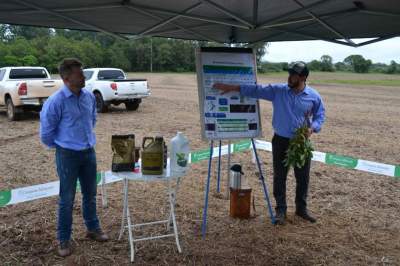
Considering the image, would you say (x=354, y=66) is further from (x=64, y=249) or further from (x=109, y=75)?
(x=64, y=249)

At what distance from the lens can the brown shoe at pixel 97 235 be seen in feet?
15.6

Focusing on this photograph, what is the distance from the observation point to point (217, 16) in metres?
5.12

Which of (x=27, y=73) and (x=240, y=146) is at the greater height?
(x=27, y=73)

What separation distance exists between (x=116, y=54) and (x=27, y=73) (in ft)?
157

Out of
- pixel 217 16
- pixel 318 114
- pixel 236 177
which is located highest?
pixel 217 16

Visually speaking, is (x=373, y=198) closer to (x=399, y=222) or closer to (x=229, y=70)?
(x=399, y=222)

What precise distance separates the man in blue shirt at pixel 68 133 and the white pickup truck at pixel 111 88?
12.5 meters

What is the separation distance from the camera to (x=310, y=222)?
5.59 metres

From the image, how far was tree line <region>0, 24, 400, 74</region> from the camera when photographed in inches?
2090

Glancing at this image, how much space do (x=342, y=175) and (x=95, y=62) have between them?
168 ft

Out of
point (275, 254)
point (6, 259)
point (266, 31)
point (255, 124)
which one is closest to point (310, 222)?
point (275, 254)

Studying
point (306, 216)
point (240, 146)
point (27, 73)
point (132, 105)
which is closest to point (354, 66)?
point (132, 105)

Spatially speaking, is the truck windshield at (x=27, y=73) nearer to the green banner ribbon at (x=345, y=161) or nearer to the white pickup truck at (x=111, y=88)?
the white pickup truck at (x=111, y=88)

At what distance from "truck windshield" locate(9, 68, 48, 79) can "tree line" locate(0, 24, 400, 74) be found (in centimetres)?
3045
